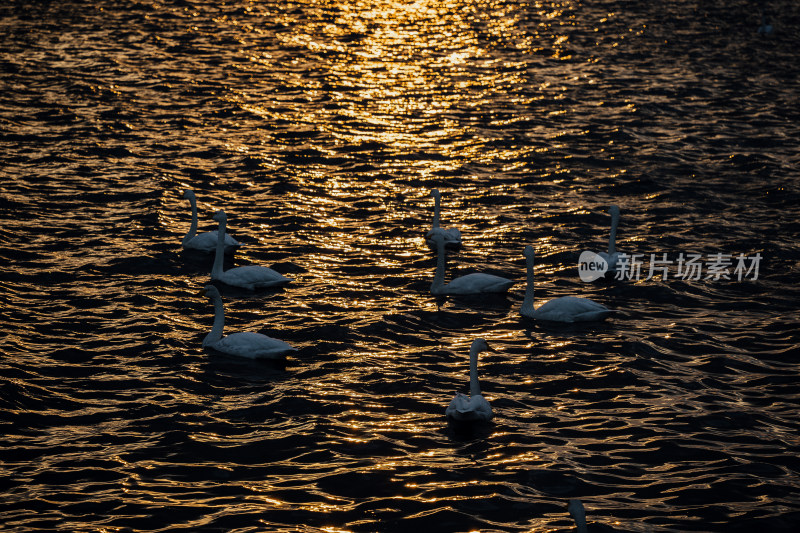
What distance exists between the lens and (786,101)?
2897 centimetres

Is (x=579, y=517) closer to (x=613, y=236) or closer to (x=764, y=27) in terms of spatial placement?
(x=613, y=236)

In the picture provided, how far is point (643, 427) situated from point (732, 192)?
1089 centimetres

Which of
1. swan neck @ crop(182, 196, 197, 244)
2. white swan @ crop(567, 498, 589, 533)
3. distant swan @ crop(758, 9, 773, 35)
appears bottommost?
white swan @ crop(567, 498, 589, 533)

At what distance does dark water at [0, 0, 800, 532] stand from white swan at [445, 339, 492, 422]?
0.23 meters

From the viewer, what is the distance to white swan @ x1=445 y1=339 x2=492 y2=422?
1283cm

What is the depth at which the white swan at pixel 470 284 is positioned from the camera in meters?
17.4

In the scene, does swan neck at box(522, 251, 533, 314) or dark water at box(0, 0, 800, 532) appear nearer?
dark water at box(0, 0, 800, 532)

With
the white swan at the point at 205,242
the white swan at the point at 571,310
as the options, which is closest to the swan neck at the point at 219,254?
the white swan at the point at 205,242

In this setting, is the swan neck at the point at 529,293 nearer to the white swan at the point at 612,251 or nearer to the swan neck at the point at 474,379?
the white swan at the point at 612,251

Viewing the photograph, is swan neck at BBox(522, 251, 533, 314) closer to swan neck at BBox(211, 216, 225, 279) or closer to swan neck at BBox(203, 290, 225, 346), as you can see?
swan neck at BBox(203, 290, 225, 346)

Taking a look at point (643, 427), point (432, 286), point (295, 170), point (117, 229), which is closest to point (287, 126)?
point (295, 170)

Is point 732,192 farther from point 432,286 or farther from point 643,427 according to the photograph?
point 643,427

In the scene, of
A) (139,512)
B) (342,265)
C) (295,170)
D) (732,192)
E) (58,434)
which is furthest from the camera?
(295,170)

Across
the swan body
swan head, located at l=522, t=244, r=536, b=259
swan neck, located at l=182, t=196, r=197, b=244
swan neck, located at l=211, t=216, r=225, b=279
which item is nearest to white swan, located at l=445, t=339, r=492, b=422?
swan head, located at l=522, t=244, r=536, b=259
